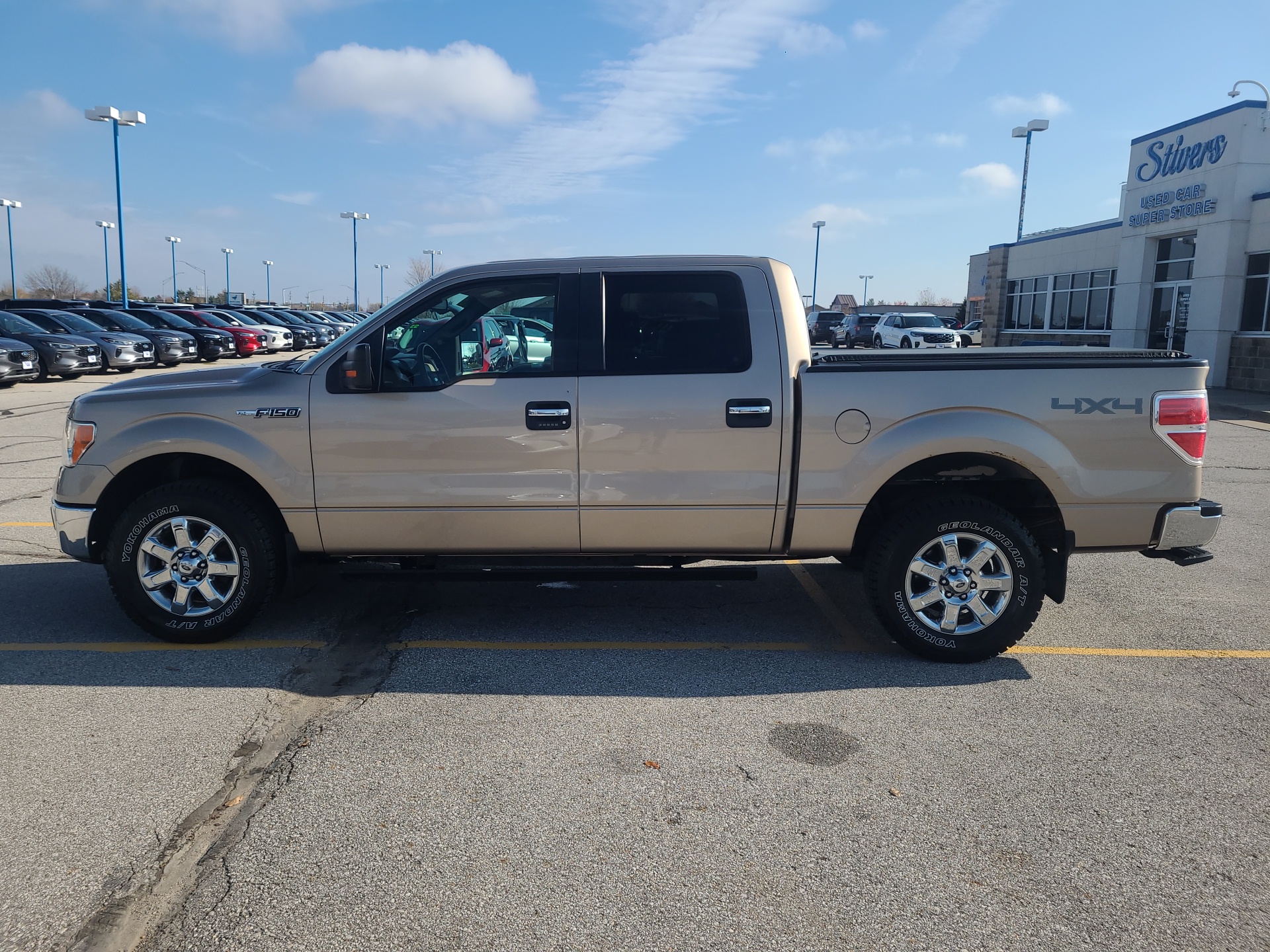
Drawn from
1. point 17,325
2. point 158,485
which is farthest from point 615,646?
point 17,325

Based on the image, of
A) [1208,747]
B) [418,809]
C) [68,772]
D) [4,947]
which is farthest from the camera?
[1208,747]

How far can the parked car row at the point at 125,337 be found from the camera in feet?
70.7

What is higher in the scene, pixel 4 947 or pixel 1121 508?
pixel 1121 508

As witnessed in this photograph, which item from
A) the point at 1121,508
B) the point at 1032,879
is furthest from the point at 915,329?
the point at 1032,879

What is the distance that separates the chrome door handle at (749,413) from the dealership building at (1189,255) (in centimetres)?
2027

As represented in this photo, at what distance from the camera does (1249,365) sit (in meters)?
21.5

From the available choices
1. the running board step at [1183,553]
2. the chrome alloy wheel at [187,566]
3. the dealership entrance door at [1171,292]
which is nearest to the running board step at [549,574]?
the chrome alloy wheel at [187,566]

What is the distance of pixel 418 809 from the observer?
3396mm

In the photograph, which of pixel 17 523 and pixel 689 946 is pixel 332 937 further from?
pixel 17 523

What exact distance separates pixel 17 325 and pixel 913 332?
90.6 ft

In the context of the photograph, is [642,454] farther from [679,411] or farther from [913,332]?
[913,332]

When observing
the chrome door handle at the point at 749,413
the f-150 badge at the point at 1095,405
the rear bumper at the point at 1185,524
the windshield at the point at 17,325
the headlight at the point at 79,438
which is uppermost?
→ the windshield at the point at 17,325

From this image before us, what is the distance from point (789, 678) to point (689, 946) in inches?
83.6

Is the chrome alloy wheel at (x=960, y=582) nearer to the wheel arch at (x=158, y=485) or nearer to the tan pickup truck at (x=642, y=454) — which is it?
the tan pickup truck at (x=642, y=454)
